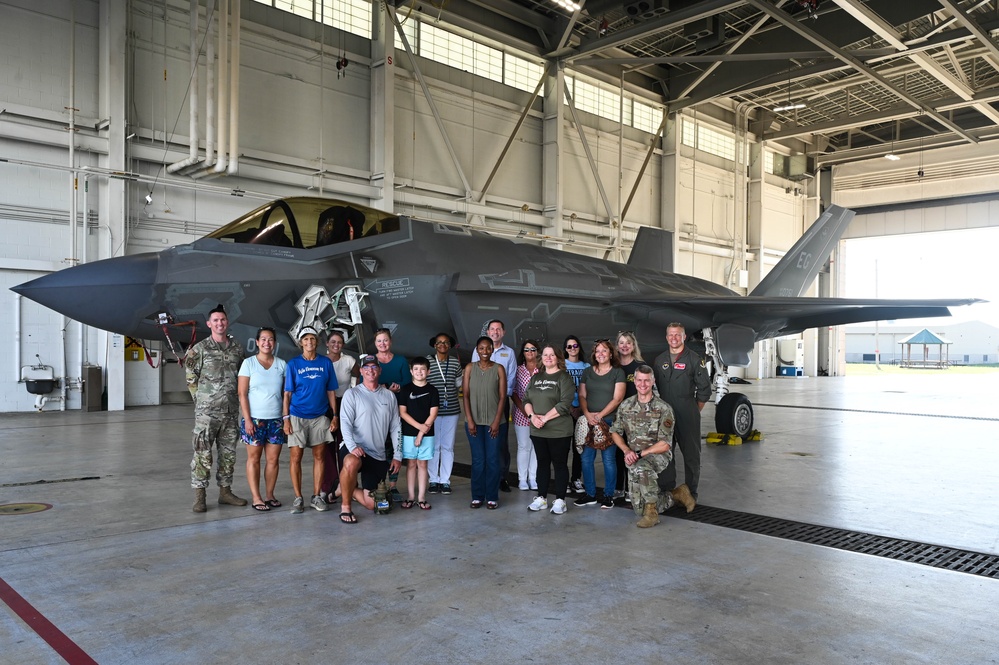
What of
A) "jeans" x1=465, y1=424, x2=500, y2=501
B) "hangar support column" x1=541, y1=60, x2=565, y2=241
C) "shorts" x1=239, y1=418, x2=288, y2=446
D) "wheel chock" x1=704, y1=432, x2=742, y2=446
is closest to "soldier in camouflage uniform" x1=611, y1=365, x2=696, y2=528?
"jeans" x1=465, y1=424, x2=500, y2=501

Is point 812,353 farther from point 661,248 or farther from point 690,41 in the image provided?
point 661,248

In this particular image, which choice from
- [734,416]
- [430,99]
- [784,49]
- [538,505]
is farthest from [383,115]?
[538,505]

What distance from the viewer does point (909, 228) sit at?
33.2 meters

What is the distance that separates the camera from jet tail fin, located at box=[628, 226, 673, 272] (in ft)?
48.1

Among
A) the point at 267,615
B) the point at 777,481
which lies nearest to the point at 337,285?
the point at 267,615

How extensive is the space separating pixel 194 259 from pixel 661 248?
10.1 metres

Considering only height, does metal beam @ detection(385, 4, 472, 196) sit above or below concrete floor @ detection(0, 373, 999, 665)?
above

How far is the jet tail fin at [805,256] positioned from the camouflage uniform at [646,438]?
10.2 m

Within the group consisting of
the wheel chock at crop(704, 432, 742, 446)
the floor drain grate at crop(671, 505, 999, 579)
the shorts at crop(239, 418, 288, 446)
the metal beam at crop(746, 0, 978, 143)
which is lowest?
the wheel chock at crop(704, 432, 742, 446)

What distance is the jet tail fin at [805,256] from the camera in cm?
1517

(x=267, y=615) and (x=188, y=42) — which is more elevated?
(x=188, y=42)

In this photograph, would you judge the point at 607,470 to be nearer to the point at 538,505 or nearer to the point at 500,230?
the point at 538,505

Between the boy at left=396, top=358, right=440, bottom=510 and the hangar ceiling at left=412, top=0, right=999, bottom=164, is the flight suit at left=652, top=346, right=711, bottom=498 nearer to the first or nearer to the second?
the boy at left=396, top=358, right=440, bottom=510

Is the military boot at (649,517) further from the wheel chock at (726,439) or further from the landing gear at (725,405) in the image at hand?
the landing gear at (725,405)
